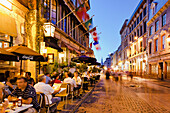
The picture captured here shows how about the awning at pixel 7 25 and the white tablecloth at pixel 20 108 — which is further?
the awning at pixel 7 25

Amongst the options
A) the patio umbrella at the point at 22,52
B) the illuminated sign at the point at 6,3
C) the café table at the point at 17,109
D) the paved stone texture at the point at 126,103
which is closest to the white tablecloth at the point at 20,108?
the café table at the point at 17,109

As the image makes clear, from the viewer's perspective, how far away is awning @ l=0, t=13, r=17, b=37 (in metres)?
9.68

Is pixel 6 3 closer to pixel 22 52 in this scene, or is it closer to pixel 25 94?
pixel 22 52

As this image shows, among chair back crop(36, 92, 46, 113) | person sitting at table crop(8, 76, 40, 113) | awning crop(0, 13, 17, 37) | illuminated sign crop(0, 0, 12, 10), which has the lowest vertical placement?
chair back crop(36, 92, 46, 113)

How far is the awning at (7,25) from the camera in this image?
9681 millimetres

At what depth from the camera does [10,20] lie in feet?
34.6

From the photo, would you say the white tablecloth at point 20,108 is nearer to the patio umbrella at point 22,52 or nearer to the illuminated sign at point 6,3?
the patio umbrella at point 22,52

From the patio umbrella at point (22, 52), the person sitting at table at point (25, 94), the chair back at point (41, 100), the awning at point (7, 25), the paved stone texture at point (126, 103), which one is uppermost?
the awning at point (7, 25)

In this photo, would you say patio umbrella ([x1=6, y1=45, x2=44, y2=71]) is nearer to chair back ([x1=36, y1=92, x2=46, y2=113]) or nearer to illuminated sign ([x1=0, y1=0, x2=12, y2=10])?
chair back ([x1=36, y1=92, x2=46, y2=113])

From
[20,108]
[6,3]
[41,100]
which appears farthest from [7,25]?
[20,108]

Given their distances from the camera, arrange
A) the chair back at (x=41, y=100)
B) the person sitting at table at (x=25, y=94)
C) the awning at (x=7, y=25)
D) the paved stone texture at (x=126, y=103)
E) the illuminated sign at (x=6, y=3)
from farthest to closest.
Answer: the illuminated sign at (x=6, y=3) → the awning at (x=7, y=25) → the paved stone texture at (x=126, y=103) → the chair back at (x=41, y=100) → the person sitting at table at (x=25, y=94)

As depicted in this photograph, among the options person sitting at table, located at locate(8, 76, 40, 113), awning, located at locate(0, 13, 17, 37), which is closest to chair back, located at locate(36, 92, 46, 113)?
person sitting at table, located at locate(8, 76, 40, 113)

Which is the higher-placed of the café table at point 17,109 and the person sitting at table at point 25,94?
the person sitting at table at point 25,94

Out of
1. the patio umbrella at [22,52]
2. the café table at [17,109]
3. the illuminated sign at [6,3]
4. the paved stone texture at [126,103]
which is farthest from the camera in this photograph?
the illuminated sign at [6,3]
